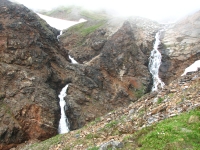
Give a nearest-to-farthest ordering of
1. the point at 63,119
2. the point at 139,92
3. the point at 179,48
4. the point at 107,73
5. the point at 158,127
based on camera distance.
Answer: the point at 158,127
the point at 63,119
the point at 139,92
the point at 107,73
the point at 179,48

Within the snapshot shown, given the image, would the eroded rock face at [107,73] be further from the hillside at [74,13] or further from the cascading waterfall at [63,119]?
the hillside at [74,13]

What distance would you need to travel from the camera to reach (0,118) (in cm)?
3291

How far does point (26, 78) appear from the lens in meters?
38.2

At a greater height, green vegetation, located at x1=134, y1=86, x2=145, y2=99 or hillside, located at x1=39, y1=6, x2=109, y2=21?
hillside, located at x1=39, y1=6, x2=109, y2=21

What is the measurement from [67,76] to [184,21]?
1547 inches

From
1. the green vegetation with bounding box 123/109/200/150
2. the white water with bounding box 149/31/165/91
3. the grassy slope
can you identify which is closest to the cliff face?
the white water with bounding box 149/31/165/91

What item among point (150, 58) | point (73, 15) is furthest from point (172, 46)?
point (73, 15)

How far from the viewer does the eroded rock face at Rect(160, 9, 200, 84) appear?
4994cm

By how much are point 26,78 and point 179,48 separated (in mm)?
33530

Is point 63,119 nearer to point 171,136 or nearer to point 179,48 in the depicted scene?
point 171,136

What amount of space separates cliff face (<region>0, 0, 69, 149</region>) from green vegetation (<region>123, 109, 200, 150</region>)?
76.1 feet

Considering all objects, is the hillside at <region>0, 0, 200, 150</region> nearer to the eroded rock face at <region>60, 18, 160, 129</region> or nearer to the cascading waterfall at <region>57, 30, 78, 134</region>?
the eroded rock face at <region>60, 18, 160, 129</region>

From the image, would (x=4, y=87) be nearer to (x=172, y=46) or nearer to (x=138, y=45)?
(x=138, y=45)

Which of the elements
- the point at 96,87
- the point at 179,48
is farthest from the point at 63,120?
the point at 179,48
